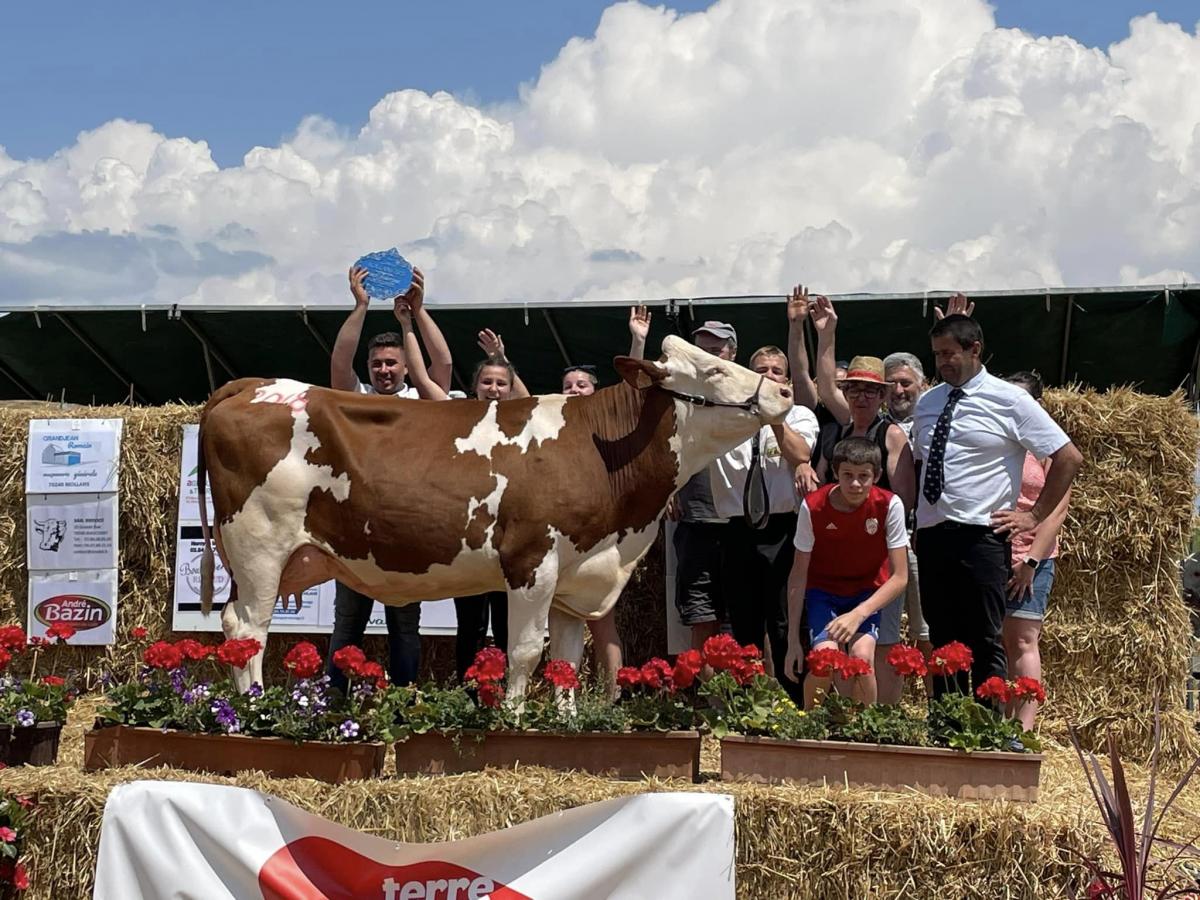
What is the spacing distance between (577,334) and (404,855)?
6220 millimetres

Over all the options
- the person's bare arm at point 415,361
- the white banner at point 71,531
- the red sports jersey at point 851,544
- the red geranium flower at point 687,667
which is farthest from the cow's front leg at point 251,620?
the white banner at point 71,531

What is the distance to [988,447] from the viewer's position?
5176 mm

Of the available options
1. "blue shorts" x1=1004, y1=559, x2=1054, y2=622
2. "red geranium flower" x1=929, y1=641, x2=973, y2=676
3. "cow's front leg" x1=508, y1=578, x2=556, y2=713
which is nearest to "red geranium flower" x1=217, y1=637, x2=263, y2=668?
"cow's front leg" x1=508, y1=578, x2=556, y2=713

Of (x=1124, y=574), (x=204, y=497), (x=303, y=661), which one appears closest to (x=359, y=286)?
(x=204, y=497)

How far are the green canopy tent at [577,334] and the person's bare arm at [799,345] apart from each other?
2986mm

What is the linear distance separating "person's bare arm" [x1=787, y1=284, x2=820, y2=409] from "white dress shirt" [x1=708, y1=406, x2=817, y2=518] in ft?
0.72

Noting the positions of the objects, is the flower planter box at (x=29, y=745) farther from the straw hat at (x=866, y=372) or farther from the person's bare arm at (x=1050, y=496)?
the person's bare arm at (x=1050, y=496)

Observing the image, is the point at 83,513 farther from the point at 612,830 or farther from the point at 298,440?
the point at 612,830

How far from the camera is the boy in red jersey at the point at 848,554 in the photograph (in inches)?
202

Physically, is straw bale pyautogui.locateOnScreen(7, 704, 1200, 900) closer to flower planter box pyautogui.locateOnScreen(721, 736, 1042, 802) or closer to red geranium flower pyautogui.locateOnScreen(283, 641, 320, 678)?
flower planter box pyautogui.locateOnScreen(721, 736, 1042, 802)

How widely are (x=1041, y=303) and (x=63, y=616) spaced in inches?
276

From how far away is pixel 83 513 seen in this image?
7793 millimetres

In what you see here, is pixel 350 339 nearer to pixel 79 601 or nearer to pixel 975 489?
pixel 975 489

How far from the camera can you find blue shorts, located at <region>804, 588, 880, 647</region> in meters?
5.26
